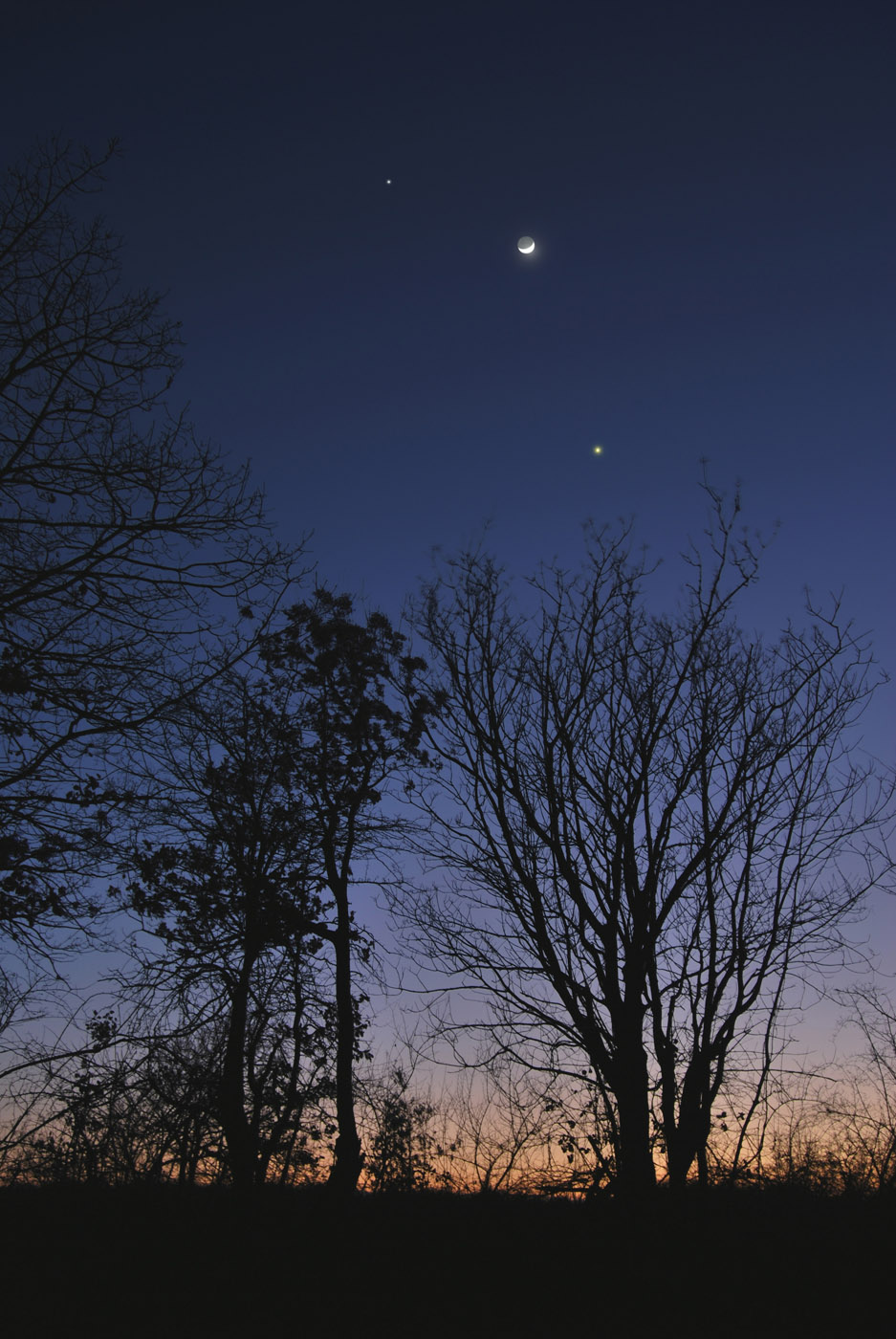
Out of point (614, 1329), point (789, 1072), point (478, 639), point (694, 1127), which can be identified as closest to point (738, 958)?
point (789, 1072)

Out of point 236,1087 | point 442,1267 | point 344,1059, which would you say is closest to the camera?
point 442,1267

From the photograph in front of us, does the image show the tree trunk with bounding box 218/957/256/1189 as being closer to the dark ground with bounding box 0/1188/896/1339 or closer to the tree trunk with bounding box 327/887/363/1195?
the tree trunk with bounding box 327/887/363/1195

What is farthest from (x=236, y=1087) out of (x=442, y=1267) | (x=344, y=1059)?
(x=442, y=1267)

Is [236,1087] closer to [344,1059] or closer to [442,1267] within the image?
[344,1059]

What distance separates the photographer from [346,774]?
37.6ft

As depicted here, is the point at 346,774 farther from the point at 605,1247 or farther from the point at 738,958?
the point at 605,1247

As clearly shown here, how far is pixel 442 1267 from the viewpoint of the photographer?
16.8 ft

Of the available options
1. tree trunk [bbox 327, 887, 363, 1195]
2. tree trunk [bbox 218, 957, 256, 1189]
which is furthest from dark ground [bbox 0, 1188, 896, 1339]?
tree trunk [bbox 327, 887, 363, 1195]

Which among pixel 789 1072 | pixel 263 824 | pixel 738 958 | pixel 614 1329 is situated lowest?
pixel 614 1329

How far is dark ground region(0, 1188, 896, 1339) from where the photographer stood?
14.8 ft

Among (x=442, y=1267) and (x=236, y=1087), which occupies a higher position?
(x=236, y=1087)

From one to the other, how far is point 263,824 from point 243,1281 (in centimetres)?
500

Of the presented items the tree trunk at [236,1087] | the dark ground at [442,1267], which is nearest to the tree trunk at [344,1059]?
the tree trunk at [236,1087]

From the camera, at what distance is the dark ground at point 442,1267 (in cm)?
450
